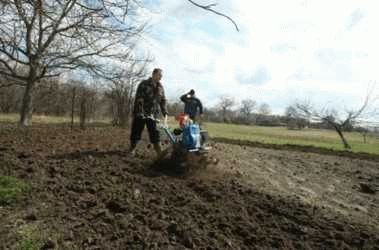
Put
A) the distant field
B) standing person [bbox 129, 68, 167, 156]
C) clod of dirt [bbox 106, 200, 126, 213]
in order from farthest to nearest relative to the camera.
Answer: the distant field
standing person [bbox 129, 68, 167, 156]
clod of dirt [bbox 106, 200, 126, 213]

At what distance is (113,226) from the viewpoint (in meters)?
5.46

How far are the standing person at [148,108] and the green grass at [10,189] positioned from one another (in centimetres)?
299

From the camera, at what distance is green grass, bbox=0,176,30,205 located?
20.0ft

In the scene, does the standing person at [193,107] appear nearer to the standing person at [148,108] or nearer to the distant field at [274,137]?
the standing person at [148,108]

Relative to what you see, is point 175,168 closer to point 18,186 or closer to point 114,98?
point 18,186

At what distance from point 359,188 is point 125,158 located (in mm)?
4737

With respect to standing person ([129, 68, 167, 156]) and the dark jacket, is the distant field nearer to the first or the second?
the dark jacket

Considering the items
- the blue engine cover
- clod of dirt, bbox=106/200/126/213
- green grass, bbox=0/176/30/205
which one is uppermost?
the blue engine cover

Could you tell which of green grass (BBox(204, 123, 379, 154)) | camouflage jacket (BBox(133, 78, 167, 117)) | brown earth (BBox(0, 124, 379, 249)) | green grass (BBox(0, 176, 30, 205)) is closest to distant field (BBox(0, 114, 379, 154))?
green grass (BBox(204, 123, 379, 154))

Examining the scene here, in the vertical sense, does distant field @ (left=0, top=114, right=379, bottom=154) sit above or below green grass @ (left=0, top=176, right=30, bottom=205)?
below

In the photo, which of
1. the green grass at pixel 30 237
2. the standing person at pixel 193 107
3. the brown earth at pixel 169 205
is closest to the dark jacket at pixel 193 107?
the standing person at pixel 193 107

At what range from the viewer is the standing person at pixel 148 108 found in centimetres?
922

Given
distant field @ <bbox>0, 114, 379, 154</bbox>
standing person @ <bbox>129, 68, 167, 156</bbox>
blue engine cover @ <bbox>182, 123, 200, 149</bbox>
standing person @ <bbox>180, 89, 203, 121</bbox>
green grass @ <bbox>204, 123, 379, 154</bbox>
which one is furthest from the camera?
green grass @ <bbox>204, 123, 379, 154</bbox>

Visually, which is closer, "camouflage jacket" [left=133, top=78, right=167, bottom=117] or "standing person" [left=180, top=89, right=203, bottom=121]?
"camouflage jacket" [left=133, top=78, right=167, bottom=117]
